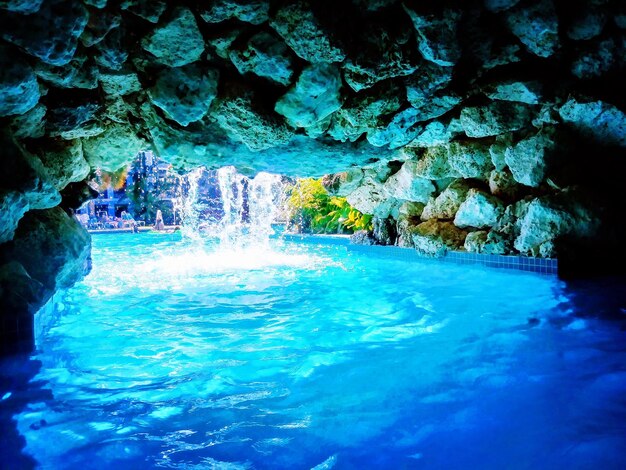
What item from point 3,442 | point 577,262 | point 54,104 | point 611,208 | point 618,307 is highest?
point 54,104

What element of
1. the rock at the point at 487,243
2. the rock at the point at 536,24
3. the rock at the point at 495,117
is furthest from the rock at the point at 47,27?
the rock at the point at 487,243

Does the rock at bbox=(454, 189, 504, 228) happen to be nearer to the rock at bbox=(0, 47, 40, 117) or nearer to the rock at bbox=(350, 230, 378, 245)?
the rock at bbox=(350, 230, 378, 245)

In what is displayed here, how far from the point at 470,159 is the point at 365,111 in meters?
3.70

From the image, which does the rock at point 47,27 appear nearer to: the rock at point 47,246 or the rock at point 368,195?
A: the rock at point 47,246

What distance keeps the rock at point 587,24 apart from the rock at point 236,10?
323 centimetres

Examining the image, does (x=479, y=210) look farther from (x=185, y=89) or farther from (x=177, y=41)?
(x=177, y=41)

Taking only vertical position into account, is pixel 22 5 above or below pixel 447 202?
above

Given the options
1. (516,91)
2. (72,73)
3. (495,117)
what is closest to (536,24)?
(516,91)

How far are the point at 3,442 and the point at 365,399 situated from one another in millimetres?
2375

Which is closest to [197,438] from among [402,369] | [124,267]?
[402,369]

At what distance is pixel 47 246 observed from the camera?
471cm

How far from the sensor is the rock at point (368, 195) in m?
10.1

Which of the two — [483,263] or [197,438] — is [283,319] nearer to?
[197,438]

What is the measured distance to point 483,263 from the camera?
7914 mm
